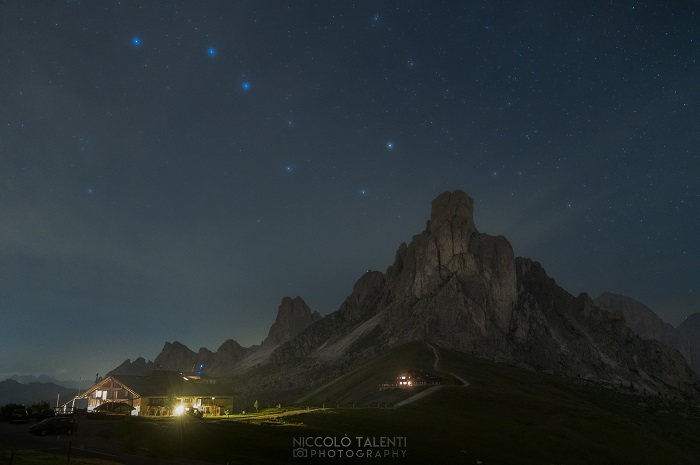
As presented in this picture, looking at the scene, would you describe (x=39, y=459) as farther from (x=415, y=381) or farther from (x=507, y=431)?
(x=415, y=381)

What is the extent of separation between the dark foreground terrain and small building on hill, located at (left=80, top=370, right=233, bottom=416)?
11.8m

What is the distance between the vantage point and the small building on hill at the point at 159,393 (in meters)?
78.7

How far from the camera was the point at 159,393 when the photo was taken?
79.8m

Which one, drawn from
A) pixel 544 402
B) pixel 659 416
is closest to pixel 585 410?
pixel 544 402

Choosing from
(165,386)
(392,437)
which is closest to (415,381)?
(165,386)

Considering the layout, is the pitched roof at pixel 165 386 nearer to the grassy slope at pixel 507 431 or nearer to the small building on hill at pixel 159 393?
the small building on hill at pixel 159 393

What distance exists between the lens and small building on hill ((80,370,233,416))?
78.7 m

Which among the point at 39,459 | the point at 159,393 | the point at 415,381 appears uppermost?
the point at 415,381

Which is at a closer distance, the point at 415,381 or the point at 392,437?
the point at 392,437

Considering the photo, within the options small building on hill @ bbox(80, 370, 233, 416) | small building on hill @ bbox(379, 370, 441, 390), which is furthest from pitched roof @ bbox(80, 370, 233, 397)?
small building on hill @ bbox(379, 370, 441, 390)

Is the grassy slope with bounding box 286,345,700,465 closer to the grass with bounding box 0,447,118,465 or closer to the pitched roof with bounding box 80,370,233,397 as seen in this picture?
the pitched roof with bounding box 80,370,233,397

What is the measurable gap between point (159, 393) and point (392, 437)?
41.0 m

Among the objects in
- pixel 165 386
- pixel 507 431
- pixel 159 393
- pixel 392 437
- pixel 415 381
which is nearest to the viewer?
pixel 392 437

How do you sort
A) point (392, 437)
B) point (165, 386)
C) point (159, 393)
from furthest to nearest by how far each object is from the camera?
point (165, 386), point (159, 393), point (392, 437)
